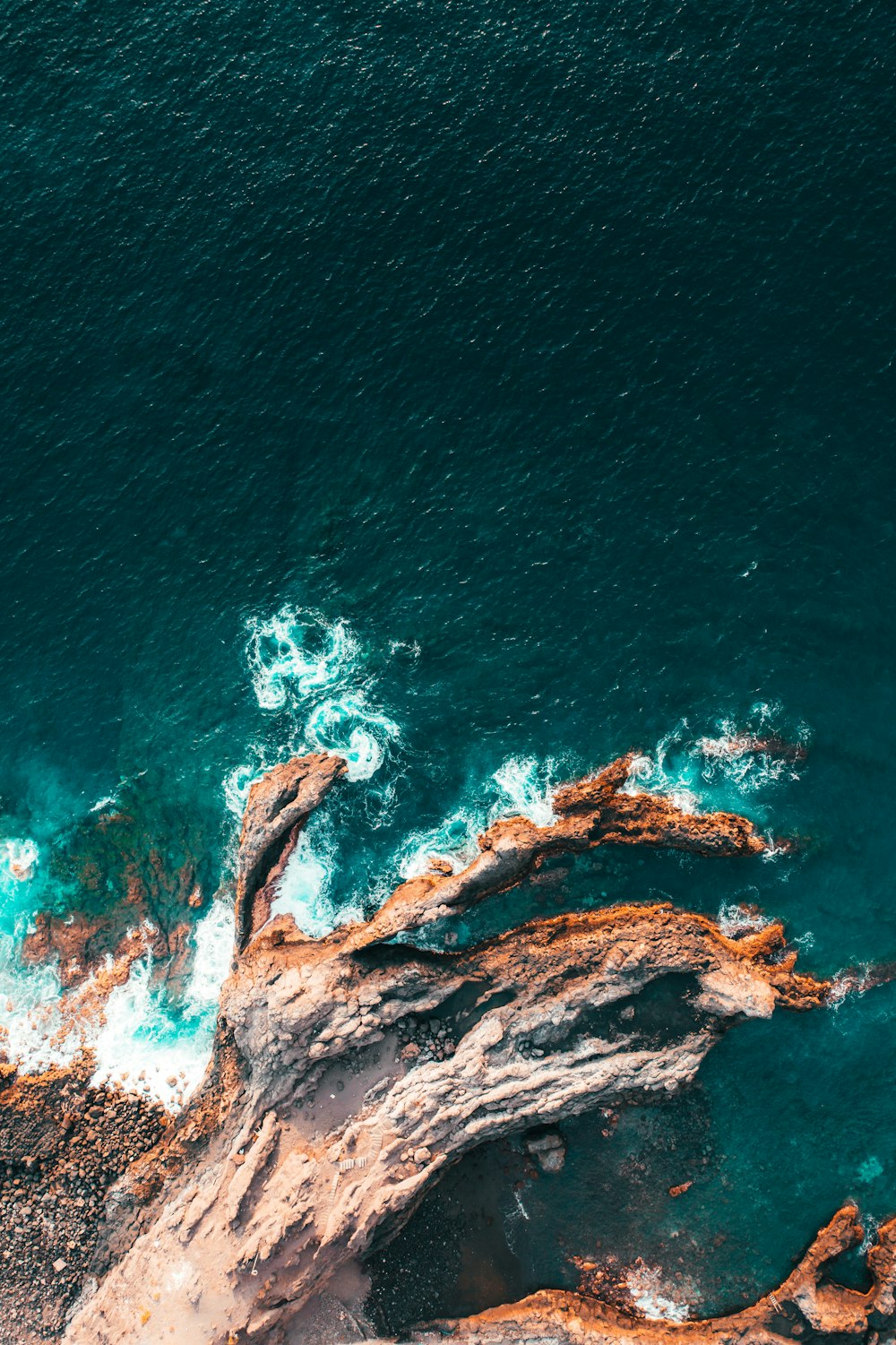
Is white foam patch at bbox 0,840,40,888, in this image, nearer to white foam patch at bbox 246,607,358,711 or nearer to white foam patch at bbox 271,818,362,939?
white foam patch at bbox 271,818,362,939

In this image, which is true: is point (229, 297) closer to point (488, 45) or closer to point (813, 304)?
point (488, 45)

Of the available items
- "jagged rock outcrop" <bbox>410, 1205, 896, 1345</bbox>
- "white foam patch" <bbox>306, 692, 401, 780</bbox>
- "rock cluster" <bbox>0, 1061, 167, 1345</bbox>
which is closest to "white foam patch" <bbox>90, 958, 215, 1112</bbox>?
"rock cluster" <bbox>0, 1061, 167, 1345</bbox>

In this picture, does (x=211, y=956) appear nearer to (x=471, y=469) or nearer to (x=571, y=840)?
(x=571, y=840)

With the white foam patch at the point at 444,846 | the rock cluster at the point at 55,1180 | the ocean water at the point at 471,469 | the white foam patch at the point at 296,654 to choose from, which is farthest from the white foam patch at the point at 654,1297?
the white foam patch at the point at 296,654

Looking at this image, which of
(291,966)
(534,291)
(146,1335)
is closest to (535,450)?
(534,291)

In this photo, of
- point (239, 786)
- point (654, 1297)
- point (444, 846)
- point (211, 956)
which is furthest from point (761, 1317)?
point (239, 786)

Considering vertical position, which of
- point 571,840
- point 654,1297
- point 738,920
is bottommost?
point 654,1297
